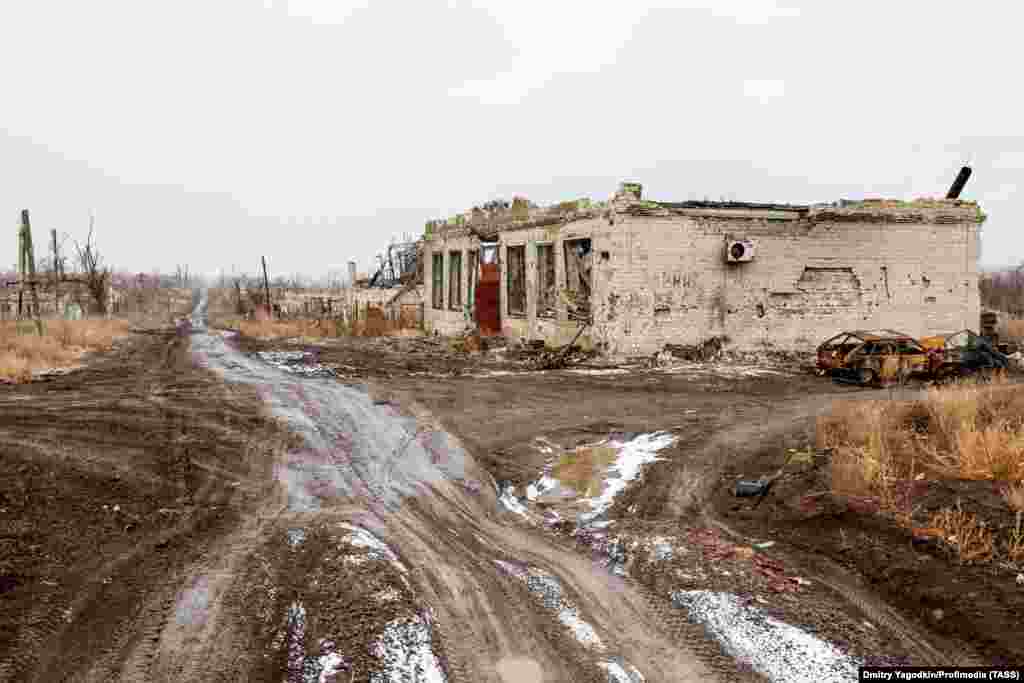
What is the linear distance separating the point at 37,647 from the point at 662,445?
728 centimetres

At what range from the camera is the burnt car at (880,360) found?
1600 centimetres

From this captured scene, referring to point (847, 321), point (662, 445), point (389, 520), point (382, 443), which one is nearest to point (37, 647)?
point (389, 520)

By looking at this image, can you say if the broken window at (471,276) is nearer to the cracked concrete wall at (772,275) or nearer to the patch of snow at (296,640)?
the cracked concrete wall at (772,275)

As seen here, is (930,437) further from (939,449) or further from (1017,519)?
(1017,519)

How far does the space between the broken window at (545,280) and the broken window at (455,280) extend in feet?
21.2

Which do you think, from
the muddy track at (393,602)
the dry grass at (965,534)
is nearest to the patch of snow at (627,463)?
the muddy track at (393,602)

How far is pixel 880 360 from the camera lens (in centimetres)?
1617

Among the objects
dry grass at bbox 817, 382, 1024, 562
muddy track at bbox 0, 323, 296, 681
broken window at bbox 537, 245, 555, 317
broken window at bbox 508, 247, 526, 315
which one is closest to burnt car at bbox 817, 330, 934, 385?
dry grass at bbox 817, 382, 1024, 562

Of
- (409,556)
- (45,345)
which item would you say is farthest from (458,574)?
(45,345)

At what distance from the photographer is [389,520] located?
24.4 feet

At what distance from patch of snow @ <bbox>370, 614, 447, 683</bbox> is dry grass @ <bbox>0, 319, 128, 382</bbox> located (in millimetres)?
14842

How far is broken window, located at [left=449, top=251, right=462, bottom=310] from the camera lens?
28719 millimetres

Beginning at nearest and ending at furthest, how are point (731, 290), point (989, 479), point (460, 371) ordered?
point (989, 479), point (460, 371), point (731, 290)

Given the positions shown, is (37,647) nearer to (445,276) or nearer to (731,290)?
(731,290)
